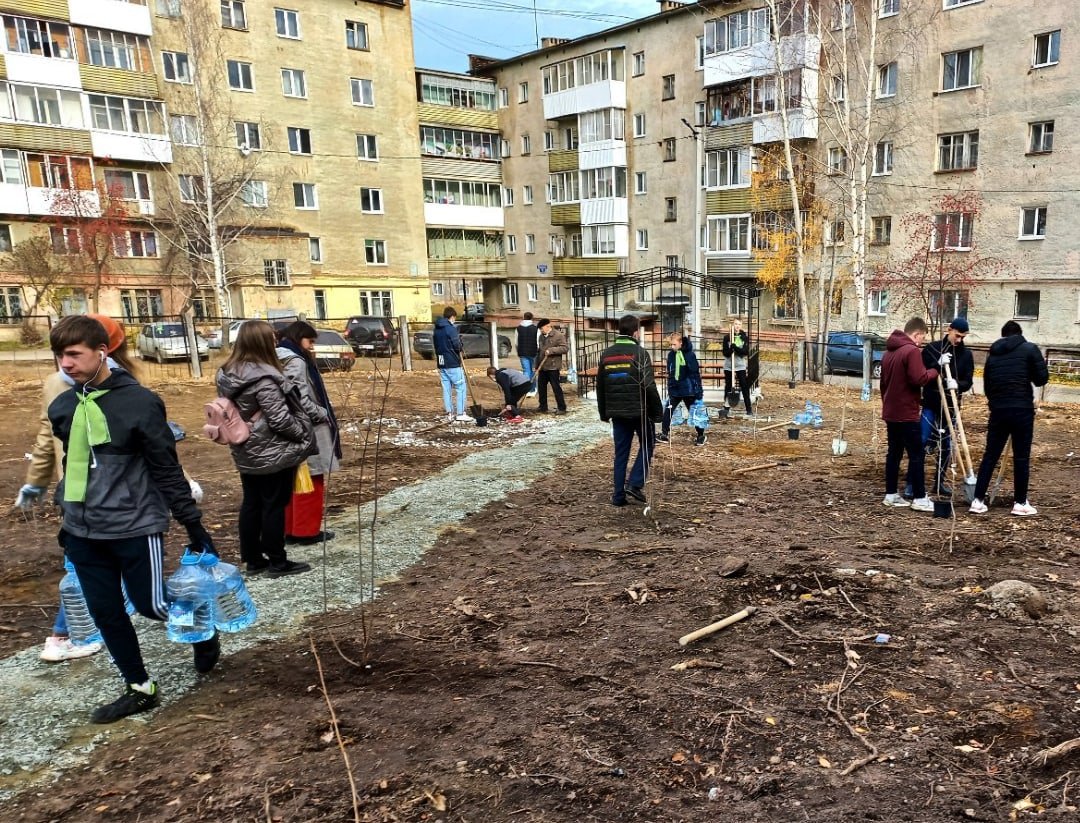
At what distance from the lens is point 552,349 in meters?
11.9

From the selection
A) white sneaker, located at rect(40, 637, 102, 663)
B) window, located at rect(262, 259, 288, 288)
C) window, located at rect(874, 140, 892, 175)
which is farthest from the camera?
window, located at rect(262, 259, 288, 288)

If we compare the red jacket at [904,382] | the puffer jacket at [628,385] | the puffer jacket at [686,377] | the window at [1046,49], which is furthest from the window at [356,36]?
the red jacket at [904,382]

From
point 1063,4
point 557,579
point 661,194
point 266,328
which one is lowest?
point 557,579

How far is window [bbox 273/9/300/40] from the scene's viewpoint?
3294cm

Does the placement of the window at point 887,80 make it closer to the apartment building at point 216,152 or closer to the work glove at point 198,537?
the apartment building at point 216,152

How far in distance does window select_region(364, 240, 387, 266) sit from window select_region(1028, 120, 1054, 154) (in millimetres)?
28106

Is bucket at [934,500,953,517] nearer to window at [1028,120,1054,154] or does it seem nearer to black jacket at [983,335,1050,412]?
black jacket at [983,335,1050,412]

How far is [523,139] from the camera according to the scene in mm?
42719

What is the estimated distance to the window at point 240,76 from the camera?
32.1 metres

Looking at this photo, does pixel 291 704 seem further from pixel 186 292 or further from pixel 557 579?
pixel 186 292

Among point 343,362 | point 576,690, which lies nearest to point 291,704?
point 576,690

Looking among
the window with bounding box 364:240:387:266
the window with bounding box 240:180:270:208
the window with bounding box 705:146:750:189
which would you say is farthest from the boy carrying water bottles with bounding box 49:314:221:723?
the window with bounding box 364:240:387:266

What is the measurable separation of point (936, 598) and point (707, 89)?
33817 mm

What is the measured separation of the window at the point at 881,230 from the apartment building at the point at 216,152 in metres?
22.2
